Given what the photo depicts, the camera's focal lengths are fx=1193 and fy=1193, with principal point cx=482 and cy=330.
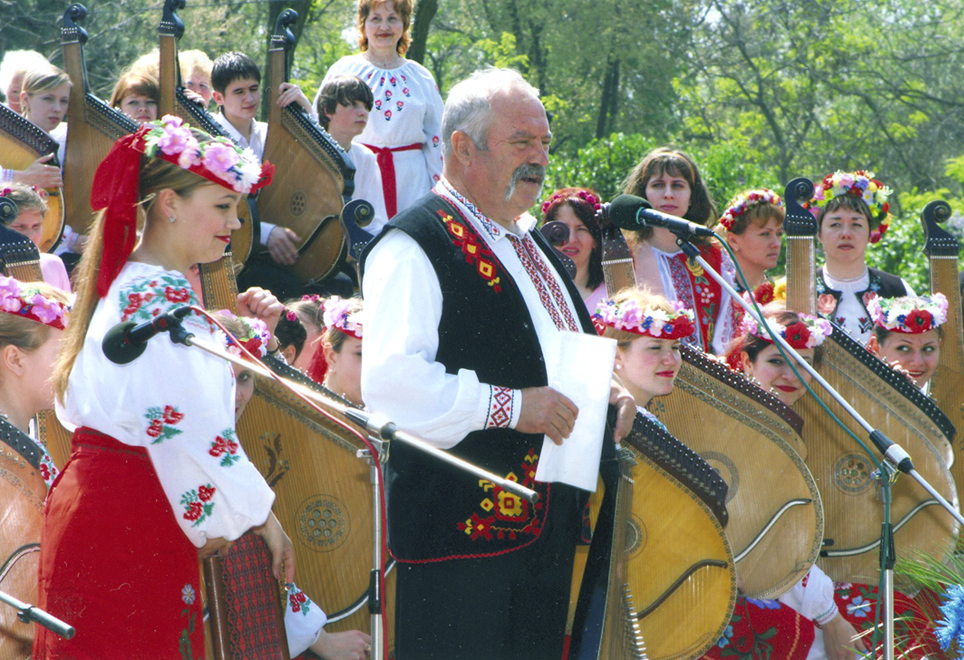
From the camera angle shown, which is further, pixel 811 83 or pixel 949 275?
pixel 811 83

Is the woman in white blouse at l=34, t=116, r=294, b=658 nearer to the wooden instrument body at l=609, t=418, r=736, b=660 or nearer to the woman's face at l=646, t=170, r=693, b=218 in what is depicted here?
the wooden instrument body at l=609, t=418, r=736, b=660

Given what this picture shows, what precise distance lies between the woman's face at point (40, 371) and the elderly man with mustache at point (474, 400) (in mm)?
1058

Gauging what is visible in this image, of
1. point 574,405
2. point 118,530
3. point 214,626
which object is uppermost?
point 574,405

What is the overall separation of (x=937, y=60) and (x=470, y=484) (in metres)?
25.0

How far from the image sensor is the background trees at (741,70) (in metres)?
22.7

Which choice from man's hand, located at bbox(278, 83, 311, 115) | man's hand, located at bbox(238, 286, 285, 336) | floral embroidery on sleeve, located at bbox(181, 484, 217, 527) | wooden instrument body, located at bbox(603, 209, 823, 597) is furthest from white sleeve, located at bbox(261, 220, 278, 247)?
floral embroidery on sleeve, located at bbox(181, 484, 217, 527)

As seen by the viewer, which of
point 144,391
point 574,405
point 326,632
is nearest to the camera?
point 144,391

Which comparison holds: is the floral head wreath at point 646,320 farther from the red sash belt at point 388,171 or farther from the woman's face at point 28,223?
the red sash belt at point 388,171

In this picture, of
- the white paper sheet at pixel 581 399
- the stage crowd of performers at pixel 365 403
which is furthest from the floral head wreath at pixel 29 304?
the white paper sheet at pixel 581 399

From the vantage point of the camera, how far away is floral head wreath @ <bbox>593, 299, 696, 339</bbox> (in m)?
4.11

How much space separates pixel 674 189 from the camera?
564 cm

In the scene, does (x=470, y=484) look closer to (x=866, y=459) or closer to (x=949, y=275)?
(x=866, y=459)

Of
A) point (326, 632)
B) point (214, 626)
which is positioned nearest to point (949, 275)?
point (326, 632)

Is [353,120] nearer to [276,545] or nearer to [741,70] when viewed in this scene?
[276,545]
